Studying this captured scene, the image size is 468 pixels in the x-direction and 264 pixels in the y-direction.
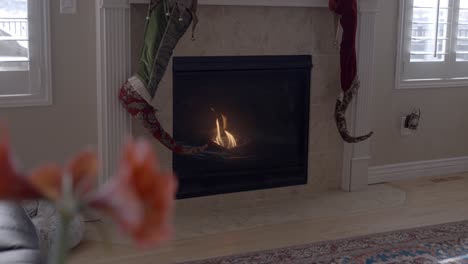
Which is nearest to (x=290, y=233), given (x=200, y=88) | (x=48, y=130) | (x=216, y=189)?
(x=216, y=189)

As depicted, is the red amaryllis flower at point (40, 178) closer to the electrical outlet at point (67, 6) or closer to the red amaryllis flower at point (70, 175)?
the red amaryllis flower at point (70, 175)

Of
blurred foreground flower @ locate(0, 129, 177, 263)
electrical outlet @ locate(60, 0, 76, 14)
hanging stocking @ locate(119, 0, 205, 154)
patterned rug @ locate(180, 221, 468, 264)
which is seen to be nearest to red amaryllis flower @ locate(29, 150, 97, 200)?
blurred foreground flower @ locate(0, 129, 177, 263)

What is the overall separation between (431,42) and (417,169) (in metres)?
0.97

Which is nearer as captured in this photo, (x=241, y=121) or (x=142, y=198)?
(x=142, y=198)

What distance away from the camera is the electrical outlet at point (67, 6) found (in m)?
3.37

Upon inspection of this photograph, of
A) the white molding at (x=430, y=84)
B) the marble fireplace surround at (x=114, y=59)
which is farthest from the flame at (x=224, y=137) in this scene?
the white molding at (x=430, y=84)

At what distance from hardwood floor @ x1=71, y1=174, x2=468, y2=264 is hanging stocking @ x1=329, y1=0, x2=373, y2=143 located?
0.47 meters

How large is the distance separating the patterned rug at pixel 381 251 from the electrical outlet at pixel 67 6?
1.53 m

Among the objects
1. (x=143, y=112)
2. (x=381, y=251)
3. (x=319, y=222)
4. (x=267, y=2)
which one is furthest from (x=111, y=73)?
(x=381, y=251)

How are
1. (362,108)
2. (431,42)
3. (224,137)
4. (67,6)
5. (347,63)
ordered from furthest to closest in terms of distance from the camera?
(431,42) < (362,108) < (347,63) < (224,137) < (67,6)

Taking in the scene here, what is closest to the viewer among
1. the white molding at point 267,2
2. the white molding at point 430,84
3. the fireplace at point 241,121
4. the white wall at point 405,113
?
the white molding at point 267,2

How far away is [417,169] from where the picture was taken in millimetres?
4734

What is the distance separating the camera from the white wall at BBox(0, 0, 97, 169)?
3398 mm

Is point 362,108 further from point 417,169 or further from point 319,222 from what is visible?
point 319,222
